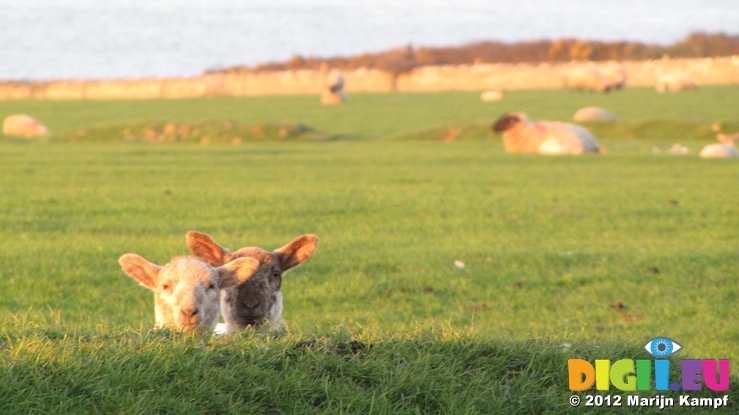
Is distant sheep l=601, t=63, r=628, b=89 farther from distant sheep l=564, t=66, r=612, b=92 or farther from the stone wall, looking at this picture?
the stone wall

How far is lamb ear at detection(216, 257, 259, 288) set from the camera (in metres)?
4.73

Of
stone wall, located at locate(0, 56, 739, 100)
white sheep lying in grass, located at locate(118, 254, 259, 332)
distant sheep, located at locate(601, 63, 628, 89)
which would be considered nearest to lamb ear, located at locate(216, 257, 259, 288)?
white sheep lying in grass, located at locate(118, 254, 259, 332)

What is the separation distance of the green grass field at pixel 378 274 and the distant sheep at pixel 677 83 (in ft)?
139

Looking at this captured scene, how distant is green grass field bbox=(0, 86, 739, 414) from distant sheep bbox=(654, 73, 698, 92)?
1674 inches

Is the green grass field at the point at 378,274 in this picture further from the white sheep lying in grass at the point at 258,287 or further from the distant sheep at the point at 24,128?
the distant sheep at the point at 24,128

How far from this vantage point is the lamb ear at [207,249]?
5.33 m

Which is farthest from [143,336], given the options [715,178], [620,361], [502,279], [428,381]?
[715,178]

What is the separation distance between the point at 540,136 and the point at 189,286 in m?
23.2

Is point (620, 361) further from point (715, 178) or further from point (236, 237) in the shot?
point (715, 178)

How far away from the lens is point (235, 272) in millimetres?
4777

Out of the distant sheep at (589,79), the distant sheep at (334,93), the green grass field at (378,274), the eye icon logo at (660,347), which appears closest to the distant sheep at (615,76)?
the distant sheep at (589,79)

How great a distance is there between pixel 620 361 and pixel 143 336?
268 cm
